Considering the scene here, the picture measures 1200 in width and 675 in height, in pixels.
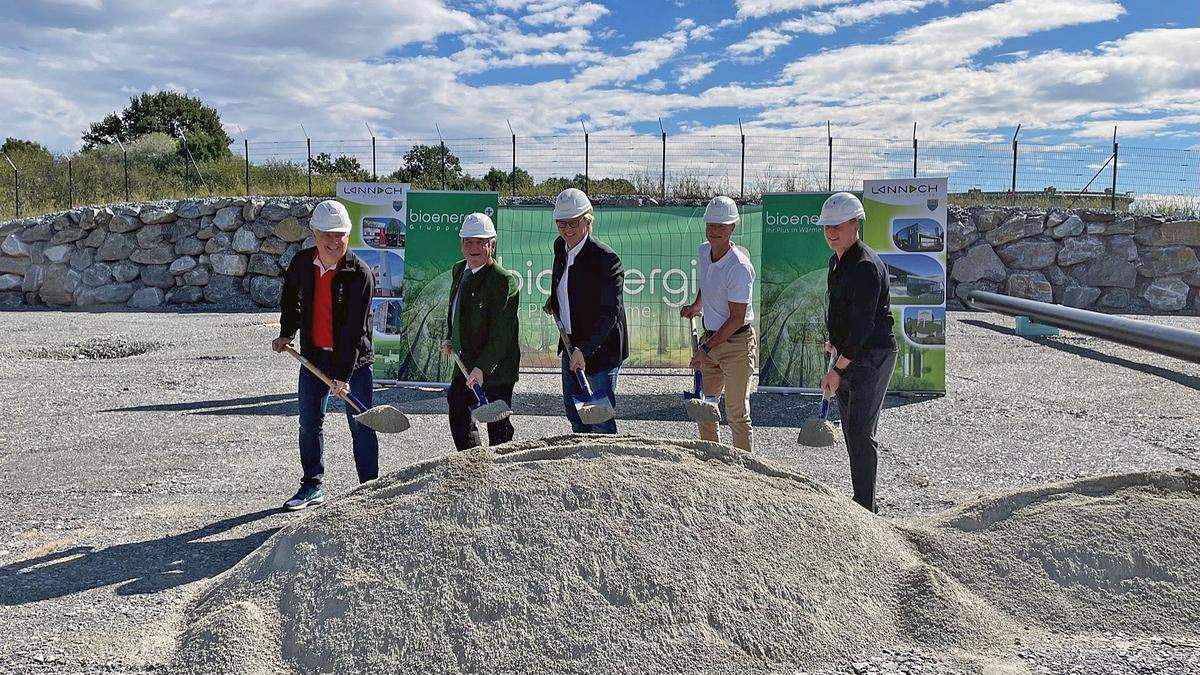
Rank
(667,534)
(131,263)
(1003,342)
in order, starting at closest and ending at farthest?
(667,534)
(1003,342)
(131,263)

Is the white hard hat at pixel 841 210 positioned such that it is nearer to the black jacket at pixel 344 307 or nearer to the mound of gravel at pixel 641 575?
the mound of gravel at pixel 641 575

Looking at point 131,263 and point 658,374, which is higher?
point 131,263

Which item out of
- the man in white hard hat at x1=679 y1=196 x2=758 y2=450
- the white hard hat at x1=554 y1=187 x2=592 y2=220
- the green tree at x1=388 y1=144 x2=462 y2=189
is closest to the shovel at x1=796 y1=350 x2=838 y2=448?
the man in white hard hat at x1=679 y1=196 x2=758 y2=450

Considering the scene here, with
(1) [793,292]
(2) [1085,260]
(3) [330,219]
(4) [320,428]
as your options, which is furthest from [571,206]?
(2) [1085,260]

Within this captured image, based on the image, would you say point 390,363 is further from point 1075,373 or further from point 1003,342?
point 1003,342

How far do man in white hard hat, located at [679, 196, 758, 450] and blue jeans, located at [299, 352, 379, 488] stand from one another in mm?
1920

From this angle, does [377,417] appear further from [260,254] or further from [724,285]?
[260,254]

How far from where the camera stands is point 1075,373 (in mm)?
10406

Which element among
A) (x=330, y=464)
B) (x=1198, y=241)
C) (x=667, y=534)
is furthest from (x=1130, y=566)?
(x=1198, y=241)

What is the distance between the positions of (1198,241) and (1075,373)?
31.8 feet

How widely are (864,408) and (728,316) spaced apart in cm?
104

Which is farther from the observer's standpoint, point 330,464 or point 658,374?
point 658,374

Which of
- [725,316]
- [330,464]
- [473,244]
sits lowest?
[330,464]

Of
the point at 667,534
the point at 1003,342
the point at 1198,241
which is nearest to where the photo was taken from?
the point at 667,534
